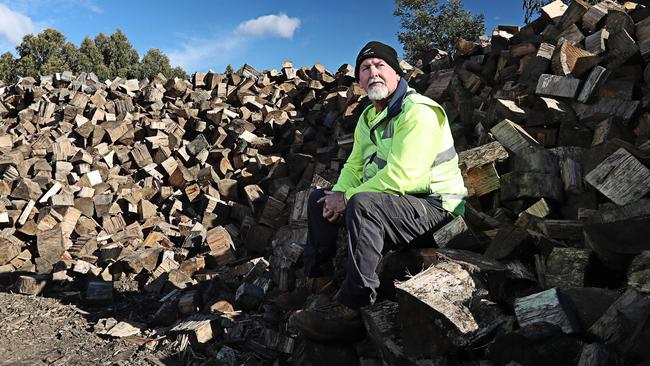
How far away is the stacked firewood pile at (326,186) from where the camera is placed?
79.7 inches

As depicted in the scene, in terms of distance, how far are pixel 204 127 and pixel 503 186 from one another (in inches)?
201

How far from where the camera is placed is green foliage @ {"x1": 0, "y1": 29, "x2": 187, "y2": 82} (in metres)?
26.4

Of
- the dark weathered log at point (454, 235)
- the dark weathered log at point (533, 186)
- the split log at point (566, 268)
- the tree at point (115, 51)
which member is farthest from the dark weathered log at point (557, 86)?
the tree at point (115, 51)

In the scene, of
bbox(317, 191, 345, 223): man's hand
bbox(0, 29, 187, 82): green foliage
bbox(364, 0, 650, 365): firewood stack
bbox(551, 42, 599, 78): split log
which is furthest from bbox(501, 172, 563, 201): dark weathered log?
bbox(0, 29, 187, 82): green foliage

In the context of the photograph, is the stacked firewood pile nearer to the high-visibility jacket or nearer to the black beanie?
the high-visibility jacket

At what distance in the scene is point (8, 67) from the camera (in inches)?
1026

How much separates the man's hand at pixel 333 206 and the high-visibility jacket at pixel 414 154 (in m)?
0.07

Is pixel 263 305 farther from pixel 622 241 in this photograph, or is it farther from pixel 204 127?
pixel 204 127

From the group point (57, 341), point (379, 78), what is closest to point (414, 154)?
point (379, 78)

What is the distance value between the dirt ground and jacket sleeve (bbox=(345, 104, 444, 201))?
6.75 feet

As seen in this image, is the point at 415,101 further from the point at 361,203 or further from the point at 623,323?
the point at 623,323

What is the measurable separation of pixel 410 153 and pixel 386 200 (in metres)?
0.30

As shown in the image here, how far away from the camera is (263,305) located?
3.73 m

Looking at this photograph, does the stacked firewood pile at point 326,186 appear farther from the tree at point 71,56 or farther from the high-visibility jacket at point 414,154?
the tree at point 71,56
